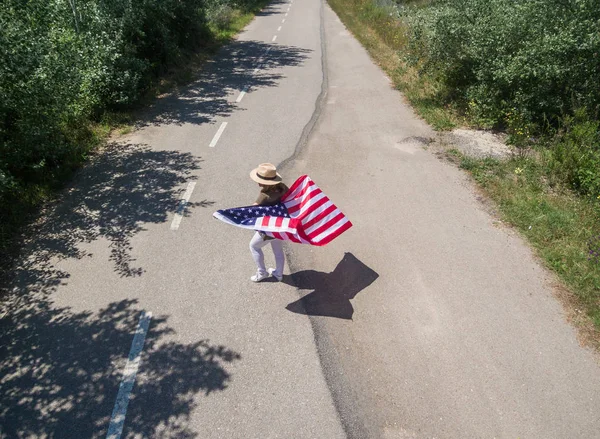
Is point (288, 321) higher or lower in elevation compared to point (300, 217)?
lower

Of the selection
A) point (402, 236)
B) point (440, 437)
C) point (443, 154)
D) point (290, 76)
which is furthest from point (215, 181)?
point (290, 76)

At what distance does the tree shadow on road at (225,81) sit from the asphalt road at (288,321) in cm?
318

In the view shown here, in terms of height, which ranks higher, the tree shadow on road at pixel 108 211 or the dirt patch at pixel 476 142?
the dirt patch at pixel 476 142

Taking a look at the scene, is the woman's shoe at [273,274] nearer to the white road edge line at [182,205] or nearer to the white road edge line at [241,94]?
the white road edge line at [182,205]

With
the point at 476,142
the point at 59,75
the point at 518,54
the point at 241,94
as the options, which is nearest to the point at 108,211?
the point at 59,75

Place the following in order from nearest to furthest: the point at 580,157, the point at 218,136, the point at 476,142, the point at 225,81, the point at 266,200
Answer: the point at 266,200 < the point at 580,157 < the point at 476,142 < the point at 218,136 < the point at 225,81

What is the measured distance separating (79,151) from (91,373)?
657 cm

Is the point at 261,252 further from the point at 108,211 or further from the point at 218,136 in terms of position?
the point at 218,136

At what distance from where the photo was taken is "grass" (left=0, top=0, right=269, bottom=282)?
685 centimetres

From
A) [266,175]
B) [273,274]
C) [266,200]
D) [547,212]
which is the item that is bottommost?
[273,274]

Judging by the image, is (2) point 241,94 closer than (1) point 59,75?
No

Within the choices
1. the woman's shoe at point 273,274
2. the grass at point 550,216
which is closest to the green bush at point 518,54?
the grass at point 550,216

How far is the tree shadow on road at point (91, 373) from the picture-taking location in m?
4.15

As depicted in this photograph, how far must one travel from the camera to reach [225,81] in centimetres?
1538
